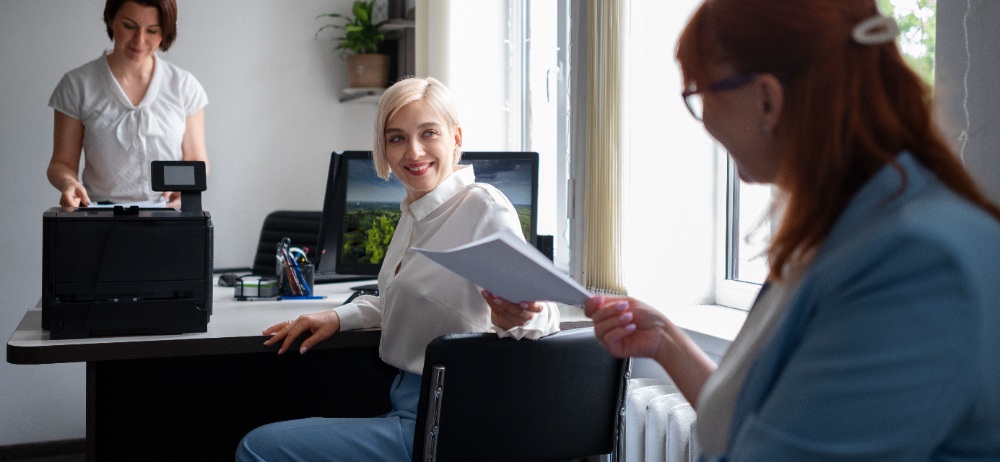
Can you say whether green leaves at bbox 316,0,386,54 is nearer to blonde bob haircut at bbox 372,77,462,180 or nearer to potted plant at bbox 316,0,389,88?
potted plant at bbox 316,0,389,88

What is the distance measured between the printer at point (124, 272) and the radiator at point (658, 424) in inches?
35.7

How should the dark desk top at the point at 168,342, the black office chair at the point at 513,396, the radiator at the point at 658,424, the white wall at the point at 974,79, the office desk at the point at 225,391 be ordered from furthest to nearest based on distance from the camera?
the office desk at the point at 225,391
the radiator at the point at 658,424
the dark desk top at the point at 168,342
the black office chair at the point at 513,396
the white wall at the point at 974,79

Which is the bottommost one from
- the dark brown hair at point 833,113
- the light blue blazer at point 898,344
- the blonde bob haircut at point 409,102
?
the light blue blazer at point 898,344

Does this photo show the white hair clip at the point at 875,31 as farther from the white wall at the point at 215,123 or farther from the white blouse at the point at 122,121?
the white wall at the point at 215,123

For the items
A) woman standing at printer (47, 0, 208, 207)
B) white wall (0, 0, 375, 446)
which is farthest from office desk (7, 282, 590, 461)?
white wall (0, 0, 375, 446)

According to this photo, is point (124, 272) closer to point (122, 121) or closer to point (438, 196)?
point (438, 196)

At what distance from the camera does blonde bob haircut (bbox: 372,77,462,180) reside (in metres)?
1.91

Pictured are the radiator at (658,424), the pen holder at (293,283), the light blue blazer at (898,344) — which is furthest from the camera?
the pen holder at (293,283)

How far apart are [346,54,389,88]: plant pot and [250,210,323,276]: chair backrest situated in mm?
733

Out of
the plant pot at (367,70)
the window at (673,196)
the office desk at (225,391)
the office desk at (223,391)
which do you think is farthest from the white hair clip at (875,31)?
the plant pot at (367,70)

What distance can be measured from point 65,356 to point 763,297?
129 centimetres

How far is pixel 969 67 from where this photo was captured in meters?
1.28

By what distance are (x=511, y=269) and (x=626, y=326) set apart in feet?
0.54

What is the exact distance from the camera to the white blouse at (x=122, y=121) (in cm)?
281
